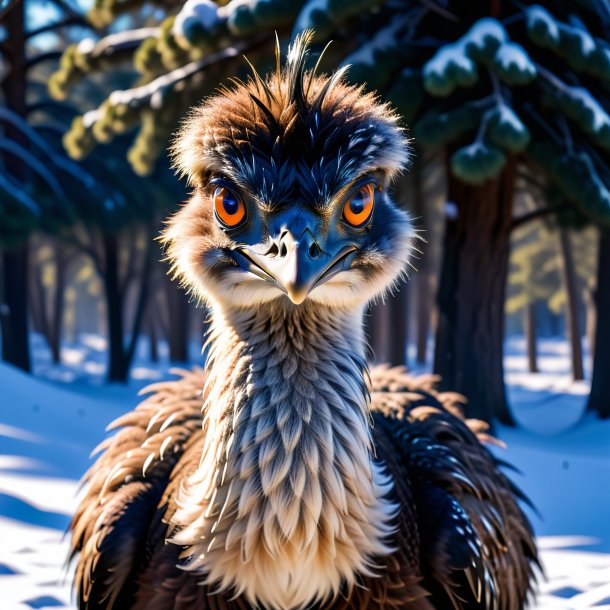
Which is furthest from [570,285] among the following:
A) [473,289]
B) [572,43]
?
[572,43]

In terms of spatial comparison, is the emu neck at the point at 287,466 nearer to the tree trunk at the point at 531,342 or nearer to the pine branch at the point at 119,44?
the pine branch at the point at 119,44

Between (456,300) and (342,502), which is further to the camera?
(456,300)

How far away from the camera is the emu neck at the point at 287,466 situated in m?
2.44

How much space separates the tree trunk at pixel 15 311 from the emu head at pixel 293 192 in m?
15.6

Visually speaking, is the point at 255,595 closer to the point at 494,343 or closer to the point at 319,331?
the point at 319,331

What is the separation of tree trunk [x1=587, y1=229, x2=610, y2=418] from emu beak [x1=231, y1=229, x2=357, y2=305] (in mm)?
12763

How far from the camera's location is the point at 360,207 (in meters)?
2.65

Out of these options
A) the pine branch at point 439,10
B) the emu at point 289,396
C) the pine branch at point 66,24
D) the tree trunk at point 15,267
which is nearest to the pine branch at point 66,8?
the pine branch at point 66,24

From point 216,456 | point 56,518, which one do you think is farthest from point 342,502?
point 56,518

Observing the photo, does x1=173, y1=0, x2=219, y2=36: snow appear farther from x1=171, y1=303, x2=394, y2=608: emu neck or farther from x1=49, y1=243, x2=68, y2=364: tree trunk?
x1=49, y1=243, x2=68, y2=364: tree trunk

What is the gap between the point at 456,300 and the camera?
438 inches

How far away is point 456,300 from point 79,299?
57485 millimetres

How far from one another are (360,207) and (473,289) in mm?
8692

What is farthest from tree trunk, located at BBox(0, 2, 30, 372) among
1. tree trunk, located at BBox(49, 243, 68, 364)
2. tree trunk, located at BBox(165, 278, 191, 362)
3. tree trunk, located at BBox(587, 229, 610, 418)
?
tree trunk, located at BBox(49, 243, 68, 364)
